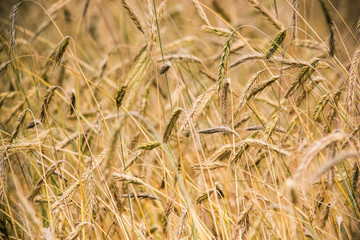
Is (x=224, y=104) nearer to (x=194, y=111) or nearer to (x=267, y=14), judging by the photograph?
(x=194, y=111)

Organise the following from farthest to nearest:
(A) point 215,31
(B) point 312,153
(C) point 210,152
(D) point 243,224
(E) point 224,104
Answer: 1. (C) point 210,152
2. (A) point 215,31
3. (E) point 224,104
4. (D) point 243,224
5. (B) point 312,153

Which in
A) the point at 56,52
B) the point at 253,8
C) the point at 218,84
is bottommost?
the point at 218,84

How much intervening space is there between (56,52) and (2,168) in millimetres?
720

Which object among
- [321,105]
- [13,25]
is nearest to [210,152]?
[321,105]

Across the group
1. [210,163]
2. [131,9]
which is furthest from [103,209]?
[131,9]

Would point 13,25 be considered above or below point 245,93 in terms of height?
above

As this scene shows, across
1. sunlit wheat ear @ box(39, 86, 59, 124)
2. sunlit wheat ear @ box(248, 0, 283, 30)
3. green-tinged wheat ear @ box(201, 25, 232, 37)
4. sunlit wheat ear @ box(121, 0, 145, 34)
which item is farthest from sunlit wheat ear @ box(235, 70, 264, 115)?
sunlit wheat ear @ box(39, 86, 59, 124)

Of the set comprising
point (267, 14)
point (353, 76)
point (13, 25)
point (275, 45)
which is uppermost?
point (13, 25)

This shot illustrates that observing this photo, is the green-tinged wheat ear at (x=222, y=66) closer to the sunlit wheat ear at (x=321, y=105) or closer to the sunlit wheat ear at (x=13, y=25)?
the sunlit wheat ear at (x=321, y=105)

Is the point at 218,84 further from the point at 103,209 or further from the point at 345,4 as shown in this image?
the point at 345,4

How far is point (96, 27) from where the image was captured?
498 centimetres

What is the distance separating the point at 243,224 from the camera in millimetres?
1383

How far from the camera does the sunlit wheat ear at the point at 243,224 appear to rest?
4.43 ft

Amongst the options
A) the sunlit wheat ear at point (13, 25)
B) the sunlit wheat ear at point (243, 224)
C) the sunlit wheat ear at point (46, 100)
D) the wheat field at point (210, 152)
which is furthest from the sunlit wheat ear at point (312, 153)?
the sunlit wheat ear at point (13, 25)
